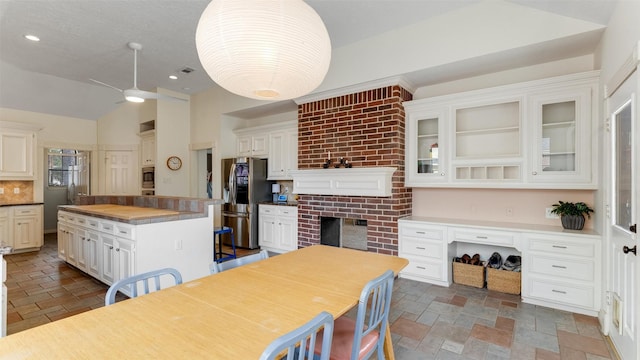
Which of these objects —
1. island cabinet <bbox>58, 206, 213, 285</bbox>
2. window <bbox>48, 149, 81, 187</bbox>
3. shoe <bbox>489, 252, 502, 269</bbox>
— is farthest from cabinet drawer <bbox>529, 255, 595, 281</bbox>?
window <bbox>48, 149, 81, 187</bbox>

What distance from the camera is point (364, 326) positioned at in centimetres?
161

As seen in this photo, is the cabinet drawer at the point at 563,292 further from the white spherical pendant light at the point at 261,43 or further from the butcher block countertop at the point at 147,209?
the butcher block countertop at the point at 147,209

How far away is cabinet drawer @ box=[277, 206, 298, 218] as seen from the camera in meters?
4.79

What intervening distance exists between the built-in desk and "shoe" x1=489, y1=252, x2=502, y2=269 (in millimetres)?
110

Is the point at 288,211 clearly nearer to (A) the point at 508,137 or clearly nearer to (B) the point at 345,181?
(B) the point at 345,181

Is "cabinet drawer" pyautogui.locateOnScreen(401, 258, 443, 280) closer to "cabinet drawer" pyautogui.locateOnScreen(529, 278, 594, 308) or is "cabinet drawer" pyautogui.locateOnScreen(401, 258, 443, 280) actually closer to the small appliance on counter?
"cabinet drawer" pyautogui.locateOnScreen(529, 278, 594, 308)

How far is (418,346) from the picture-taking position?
7.39 feet

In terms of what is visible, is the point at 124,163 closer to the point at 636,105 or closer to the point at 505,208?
the point at 505,208

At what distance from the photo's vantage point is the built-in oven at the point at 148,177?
247 inches

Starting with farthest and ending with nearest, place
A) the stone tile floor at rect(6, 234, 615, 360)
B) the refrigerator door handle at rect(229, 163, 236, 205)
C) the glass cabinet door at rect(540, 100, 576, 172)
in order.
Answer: the refrigerator door handle at rect(229, 163, 236, 205)
the glass cabinet door at rect(540, 100, 576, 172)
the stone tile floor at rect(6, 234, 615, 360)

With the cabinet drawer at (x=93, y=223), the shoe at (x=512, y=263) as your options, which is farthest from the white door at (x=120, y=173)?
the shoe at (x=512, y=263)

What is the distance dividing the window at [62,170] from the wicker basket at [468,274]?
8401 mm

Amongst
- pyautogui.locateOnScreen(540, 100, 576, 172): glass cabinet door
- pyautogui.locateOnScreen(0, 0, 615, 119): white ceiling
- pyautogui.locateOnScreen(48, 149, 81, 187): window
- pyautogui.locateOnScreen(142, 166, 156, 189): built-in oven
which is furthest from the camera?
pyautogui.locateOnScreen(48, 149, 81, 187): window

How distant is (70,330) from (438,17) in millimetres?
4014
